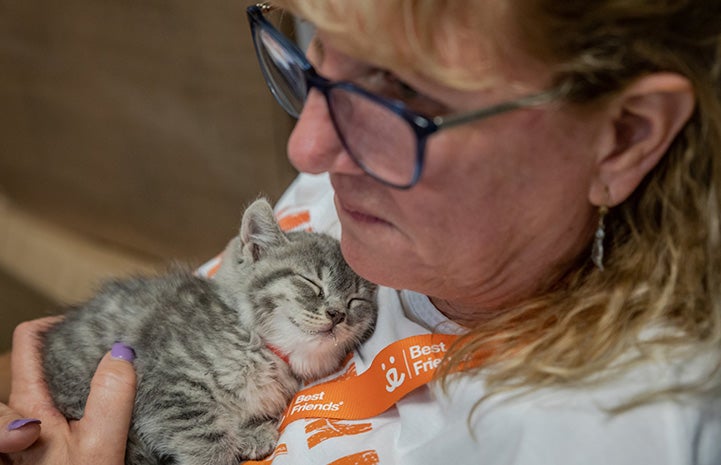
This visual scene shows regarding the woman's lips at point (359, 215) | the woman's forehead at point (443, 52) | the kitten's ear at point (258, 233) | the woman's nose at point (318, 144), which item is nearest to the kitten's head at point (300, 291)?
the kitten's ear at point (258, 233)

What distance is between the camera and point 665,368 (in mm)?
826

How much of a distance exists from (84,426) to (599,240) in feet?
2.86

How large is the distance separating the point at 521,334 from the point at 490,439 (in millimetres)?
141

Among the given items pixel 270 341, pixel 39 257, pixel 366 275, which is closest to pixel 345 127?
pixel 366 275

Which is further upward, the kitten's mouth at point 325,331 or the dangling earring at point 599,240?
the dangling earring at point 599,240

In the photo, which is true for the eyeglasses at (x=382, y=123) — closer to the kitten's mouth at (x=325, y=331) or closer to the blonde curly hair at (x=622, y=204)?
the blonde curly hair at (x=622, y=204)

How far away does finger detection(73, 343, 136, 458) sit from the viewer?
3.87 feet

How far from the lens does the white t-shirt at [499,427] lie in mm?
802

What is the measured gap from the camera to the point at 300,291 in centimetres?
136

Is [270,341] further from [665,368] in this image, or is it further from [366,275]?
[665,368]

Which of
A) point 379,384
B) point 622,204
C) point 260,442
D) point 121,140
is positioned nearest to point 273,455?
point 260,442

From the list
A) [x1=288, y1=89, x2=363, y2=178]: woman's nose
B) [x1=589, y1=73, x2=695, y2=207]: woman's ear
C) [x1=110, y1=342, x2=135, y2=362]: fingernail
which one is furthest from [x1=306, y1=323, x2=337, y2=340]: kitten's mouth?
[x1=589, y1=73, x2=695, y2=207]: woman's ear

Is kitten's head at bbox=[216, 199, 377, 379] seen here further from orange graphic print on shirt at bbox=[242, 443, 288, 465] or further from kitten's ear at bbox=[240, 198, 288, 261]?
orange graphic print on shirt at bbox=[242, 443, 288, 465]

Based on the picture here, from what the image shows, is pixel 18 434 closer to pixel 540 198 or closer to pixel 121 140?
pixel 540 198
